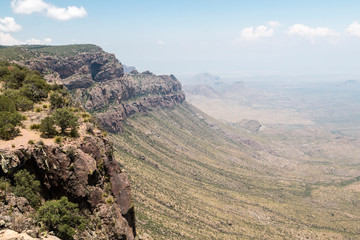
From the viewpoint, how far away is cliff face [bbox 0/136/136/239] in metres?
29.9

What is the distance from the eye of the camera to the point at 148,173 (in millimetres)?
123188

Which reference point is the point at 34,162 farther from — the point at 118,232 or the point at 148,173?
the point at 148,173

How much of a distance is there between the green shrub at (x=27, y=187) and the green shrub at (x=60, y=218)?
151cm

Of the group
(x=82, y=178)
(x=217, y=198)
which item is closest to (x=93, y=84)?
(x=217, y=198)

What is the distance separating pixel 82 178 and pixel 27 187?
7.14 m

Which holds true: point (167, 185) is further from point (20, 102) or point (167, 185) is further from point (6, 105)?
point (6, 105)

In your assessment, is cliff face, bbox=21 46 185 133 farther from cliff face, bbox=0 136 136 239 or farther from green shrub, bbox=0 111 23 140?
cliff face, bbox=0 136 136 239

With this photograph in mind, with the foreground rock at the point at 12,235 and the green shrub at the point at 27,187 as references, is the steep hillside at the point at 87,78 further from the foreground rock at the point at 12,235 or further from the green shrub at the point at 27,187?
the foreground rock at the point at 12,235

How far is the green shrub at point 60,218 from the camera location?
1075 inches

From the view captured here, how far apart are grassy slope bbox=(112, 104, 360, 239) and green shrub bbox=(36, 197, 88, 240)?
1863 inches

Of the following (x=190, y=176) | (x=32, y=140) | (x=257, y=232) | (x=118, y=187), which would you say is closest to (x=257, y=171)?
(x=190, y=176)

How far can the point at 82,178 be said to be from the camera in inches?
1340

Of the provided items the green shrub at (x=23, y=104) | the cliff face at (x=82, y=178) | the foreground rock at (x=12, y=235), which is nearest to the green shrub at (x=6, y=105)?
the green shrub at (x=23, y=104)

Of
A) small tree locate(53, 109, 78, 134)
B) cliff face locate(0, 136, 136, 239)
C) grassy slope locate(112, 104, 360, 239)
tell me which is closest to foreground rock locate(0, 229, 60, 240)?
cliff face locate(0, 136, 136, 239)
